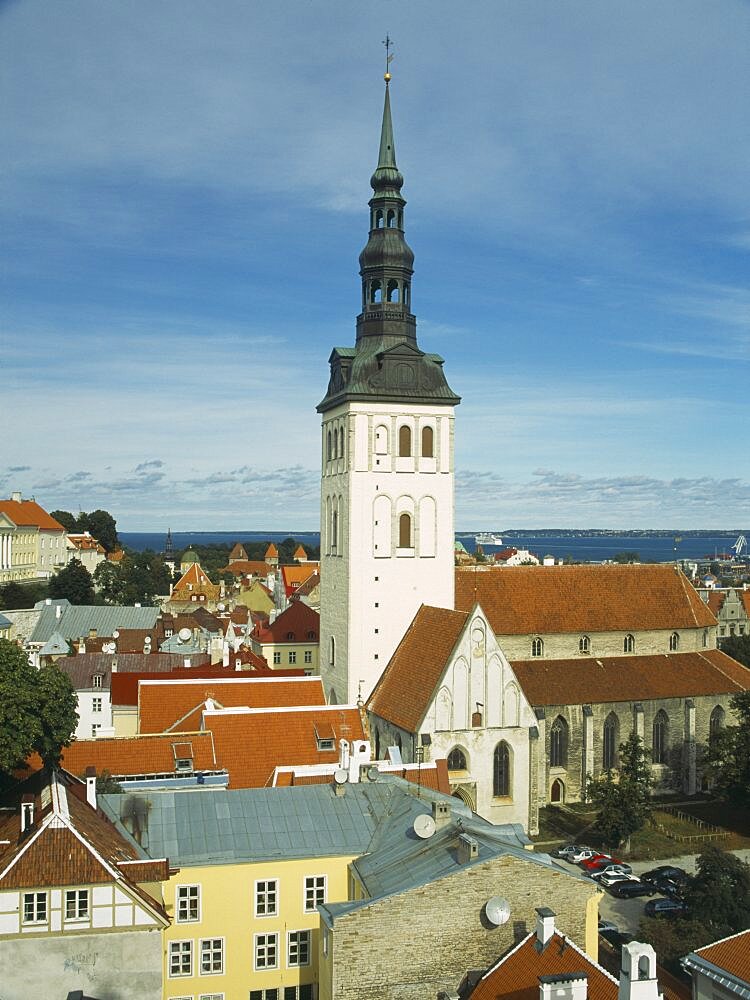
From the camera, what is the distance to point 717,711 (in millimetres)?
54250

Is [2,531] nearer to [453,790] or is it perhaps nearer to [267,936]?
[453,790]

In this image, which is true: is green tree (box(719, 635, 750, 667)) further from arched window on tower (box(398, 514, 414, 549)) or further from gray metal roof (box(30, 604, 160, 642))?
gray metal roof (box(30, 604, 160, 642))

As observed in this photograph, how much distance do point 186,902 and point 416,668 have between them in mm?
21928

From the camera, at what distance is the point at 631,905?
37.3m

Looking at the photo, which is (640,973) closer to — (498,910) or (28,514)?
(498,910)

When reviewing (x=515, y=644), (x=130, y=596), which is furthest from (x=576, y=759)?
(x=130, y=596)

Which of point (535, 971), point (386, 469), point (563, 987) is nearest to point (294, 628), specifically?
point (386, 469)

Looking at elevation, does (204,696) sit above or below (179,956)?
above

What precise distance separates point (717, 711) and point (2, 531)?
90.8 metres

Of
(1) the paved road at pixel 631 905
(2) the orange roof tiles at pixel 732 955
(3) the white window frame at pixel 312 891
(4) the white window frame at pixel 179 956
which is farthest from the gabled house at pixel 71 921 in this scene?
(1) the paved road at pixel 631 905

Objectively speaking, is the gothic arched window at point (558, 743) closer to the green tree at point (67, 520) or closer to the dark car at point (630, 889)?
the dark car at point (630, 889)

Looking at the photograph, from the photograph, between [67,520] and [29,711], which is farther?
[67,520]

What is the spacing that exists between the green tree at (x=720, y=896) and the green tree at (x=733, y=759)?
12393 millimetres

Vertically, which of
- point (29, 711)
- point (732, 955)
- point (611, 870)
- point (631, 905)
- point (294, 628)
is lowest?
point (631, 905)
